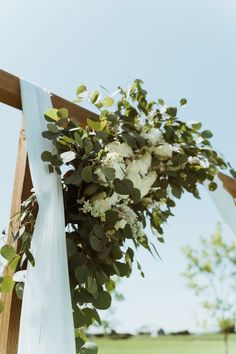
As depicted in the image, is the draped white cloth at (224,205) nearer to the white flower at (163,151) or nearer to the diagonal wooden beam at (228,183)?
the diagonal wooden beam at (228,183)

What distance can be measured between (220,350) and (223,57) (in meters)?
3.65

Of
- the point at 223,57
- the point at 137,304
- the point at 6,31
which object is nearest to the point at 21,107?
the point at 6,31

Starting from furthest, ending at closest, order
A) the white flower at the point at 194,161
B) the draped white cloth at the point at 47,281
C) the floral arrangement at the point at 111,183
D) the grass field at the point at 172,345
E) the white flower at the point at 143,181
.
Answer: the grass field at the point at 172,345 → the white flower at the point at 194,161 → the white flower at the point at 143,181 → the floral arrangement at the point at 111,183 → the draped white cloth at the point at 47,281

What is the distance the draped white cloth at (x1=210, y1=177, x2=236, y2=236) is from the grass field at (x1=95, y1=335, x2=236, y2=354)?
2.51m

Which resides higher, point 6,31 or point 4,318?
point 6,31

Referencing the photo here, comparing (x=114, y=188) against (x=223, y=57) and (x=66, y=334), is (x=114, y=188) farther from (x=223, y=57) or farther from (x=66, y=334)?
(x=223, y=57)

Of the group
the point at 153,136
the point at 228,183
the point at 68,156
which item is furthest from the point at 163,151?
the point at 228,183

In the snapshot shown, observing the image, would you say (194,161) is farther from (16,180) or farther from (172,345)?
(172,345)

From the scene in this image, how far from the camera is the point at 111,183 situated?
97cm

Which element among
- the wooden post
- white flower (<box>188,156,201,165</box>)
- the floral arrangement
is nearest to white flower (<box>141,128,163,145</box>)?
the floral arrangement

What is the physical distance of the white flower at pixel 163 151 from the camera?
1.13m

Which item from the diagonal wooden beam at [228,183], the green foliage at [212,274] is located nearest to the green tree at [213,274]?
the green foliage at [212,274]

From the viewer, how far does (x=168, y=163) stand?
1169 millimetres

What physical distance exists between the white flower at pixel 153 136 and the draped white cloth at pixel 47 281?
0.28 metres
